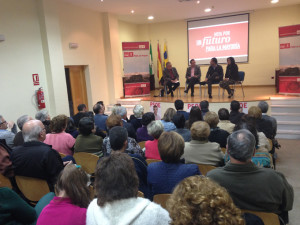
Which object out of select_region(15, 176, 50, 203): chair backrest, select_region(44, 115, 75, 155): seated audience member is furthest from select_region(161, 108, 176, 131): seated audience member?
select_region(15, 176, 50, 203): chair backrest

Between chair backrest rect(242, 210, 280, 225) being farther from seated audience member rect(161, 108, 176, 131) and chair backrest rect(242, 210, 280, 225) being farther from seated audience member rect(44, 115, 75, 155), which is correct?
seated audience member rect(44, 115, 75, 155)

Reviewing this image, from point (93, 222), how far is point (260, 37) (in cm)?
1054

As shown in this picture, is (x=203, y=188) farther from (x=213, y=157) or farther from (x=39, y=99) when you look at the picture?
(x=39, y=99)

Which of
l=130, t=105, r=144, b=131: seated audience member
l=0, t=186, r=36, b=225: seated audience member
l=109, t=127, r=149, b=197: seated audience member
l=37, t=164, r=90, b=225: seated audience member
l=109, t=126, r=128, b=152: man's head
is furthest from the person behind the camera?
l=130, t=105, r=144, b=131: seated audience member

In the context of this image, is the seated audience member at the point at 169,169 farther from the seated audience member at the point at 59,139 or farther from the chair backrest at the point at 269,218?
the seated audience member at the point at 59,139

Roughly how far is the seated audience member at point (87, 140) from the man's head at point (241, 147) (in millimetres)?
1781

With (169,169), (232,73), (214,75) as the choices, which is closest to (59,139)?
(169,169)

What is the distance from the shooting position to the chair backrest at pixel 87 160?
2.68 metres

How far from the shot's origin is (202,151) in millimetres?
2443

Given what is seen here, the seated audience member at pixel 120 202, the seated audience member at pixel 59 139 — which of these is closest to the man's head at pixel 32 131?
the seated audience member at pixel 59 139

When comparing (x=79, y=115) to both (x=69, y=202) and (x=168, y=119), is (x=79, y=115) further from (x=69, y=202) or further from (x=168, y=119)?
(x=69, y=202)

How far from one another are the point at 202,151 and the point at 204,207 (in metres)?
1.66

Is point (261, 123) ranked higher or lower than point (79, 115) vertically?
lower

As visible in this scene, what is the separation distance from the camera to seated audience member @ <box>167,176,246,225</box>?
32.2 inches
